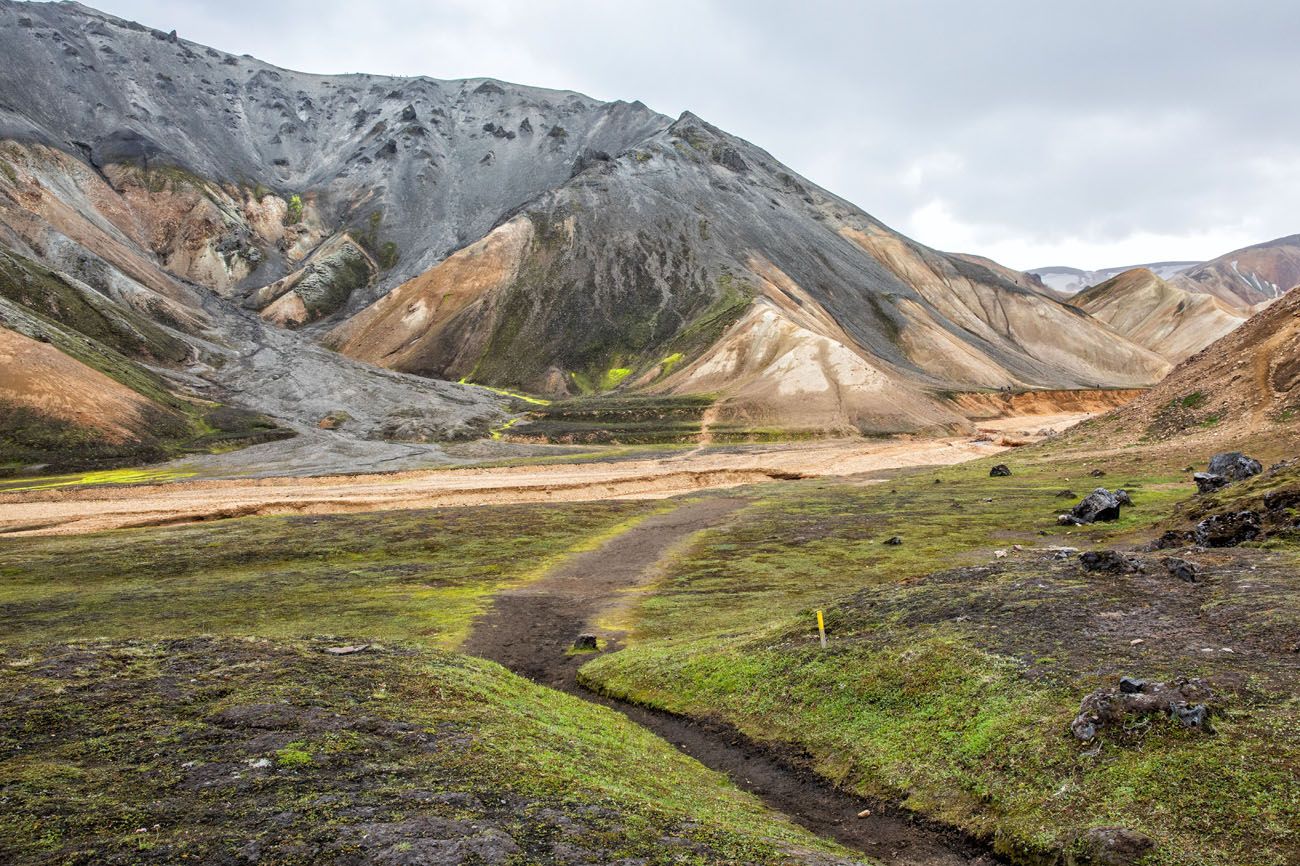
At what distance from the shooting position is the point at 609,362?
191250 mm

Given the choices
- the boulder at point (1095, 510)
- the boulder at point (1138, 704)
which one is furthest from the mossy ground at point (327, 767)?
the boulder at point (1095, 510)

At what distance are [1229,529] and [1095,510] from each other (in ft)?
47.8

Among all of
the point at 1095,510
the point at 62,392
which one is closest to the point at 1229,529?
the point at 1095,510

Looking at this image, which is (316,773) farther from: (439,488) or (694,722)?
(439,488)

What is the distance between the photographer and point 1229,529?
91.9 ft

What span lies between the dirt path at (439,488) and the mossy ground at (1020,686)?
1965 inches

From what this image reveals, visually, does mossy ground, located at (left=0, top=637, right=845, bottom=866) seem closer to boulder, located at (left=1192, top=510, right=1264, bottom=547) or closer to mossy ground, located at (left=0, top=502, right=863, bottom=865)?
mossy ground, located at (left=0, top=502, right=863, bottom=865)

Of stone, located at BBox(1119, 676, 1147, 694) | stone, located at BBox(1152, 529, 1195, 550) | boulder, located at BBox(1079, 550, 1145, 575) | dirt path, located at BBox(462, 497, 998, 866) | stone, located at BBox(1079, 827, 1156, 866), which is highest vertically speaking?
boulder, located at BBox(1079, 550, 1145, 575)

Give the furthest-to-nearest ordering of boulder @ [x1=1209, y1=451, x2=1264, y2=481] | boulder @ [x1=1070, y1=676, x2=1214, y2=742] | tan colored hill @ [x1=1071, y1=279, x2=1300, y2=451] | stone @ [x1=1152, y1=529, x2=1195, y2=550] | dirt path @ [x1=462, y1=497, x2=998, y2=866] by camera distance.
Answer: tan colored hill @ [x1=1071, y1=279, x2=1300, y2=451]
boulder @ [x1=1209, y1=451, x2=1264, y2=481]
stone @ [x1=1152, y1=529, x2=1195, y2=550]
dirt path @ [x1=462, y1=497, x2=998, y2=866]
boulder @ [x1=1070, y1=676, x2=1214, y2=742]

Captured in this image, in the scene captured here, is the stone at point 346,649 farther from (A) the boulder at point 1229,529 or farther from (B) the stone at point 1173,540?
(B) the stone at point 1173,540

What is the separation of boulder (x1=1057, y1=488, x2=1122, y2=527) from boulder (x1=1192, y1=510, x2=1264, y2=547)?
12.7 m

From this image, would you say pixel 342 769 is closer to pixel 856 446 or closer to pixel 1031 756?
pixel 1031 756

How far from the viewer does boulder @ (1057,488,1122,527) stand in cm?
4159

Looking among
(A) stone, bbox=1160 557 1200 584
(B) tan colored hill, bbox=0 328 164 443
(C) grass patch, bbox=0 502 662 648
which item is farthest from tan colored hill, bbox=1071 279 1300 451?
(B) tan colored hill, bbox=0 328 164 443
